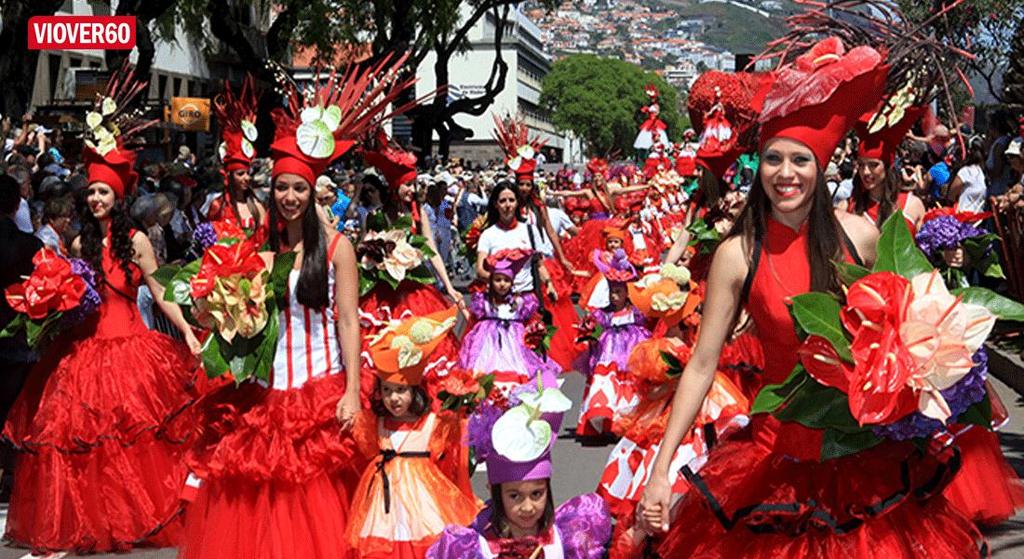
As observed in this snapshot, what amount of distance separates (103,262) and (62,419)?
91cm

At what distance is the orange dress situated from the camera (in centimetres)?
688

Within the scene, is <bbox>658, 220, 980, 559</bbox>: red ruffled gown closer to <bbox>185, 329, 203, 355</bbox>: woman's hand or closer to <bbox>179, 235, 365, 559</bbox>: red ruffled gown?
<bbox>179, 235, 365, 559</bbox>: red ruffled gown

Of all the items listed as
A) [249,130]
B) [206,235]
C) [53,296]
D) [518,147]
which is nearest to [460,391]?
[53,296]

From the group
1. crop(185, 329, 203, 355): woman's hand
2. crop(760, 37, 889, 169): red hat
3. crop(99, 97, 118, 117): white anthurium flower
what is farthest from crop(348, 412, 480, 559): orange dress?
crop(99, 97, 118, 117): white anthurium flower

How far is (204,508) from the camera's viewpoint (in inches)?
277

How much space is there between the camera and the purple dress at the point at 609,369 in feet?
39.1

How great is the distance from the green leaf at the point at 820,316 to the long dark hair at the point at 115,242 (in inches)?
209

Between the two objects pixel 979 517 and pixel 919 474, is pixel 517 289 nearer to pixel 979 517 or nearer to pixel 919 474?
pixel 979 517

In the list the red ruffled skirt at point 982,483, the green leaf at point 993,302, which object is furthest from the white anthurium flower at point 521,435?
the red ruffled skirt at point 982,483

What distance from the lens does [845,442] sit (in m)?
4.61

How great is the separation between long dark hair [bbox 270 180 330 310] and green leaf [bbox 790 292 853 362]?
2894 millimetres

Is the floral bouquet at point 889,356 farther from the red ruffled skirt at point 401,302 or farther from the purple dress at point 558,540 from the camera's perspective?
the red ruffled skirt at point 401,302

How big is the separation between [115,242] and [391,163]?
3450mm

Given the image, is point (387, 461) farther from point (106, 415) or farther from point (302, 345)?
point (106, 415)
